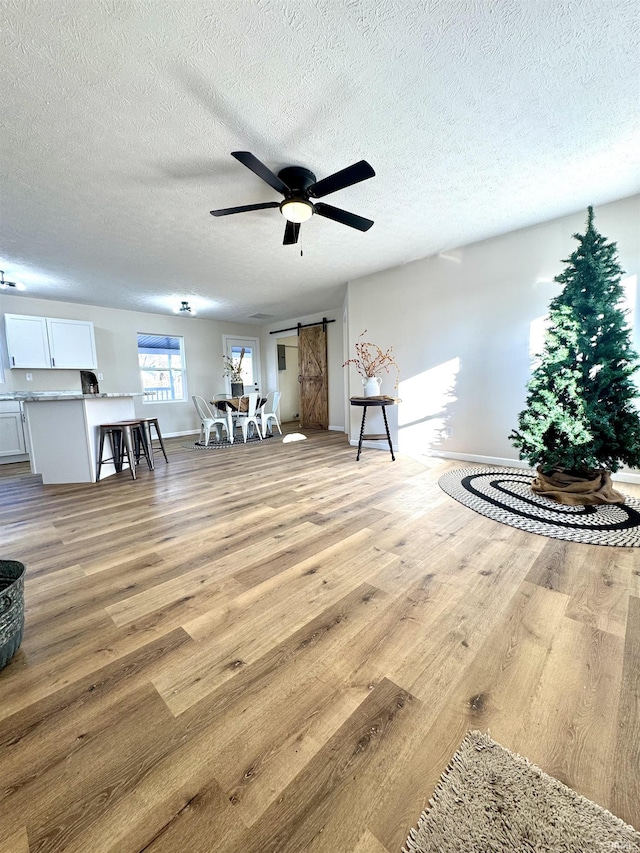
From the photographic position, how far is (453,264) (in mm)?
3930

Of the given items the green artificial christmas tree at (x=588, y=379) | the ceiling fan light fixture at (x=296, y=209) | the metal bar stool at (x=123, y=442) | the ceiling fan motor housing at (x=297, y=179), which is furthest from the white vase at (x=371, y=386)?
the metal bar stool at (x=123, y=442)

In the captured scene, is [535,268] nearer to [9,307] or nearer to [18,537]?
[18,537]

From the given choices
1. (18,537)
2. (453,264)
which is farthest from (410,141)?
(18,537)

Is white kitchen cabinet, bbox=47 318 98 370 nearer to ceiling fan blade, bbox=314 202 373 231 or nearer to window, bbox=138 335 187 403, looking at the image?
window, bbox=138 335 187 403

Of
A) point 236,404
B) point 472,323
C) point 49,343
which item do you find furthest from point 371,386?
point 49,343

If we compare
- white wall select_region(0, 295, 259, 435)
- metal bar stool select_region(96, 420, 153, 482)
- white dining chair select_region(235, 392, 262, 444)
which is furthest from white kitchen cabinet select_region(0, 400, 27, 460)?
white dining chair select_region(235, 392, 262, 444)

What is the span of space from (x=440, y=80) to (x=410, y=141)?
16.9 inches

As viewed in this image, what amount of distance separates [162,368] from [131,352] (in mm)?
664

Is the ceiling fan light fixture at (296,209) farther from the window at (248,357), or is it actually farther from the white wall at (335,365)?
the window at (248,357)

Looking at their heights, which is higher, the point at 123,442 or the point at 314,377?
the point at 314,377

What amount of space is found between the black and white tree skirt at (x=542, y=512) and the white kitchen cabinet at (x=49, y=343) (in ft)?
20.0

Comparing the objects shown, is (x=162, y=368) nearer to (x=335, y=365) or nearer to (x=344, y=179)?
(x=335, y=365)

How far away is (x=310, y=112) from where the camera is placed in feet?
6.15

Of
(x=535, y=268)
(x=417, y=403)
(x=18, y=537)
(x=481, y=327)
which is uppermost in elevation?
(x=535, y=268)
